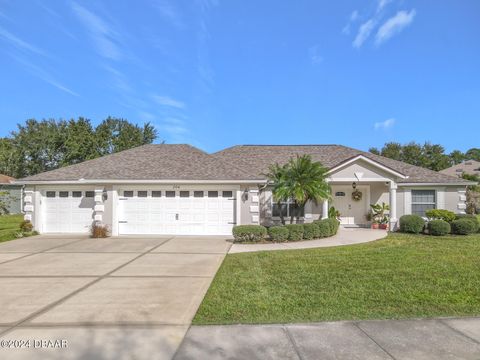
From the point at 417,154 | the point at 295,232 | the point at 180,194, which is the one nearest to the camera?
the point at 295,232

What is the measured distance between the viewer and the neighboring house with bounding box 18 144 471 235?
613 inches

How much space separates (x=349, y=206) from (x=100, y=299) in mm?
15807

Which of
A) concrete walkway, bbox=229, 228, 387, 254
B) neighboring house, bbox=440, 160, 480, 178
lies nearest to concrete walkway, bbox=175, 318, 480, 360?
concrete walkway, bbox=229, 228, 387, 254

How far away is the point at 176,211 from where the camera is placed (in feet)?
51.7

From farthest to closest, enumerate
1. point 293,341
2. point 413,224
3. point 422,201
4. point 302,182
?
1. point 422,201
2. point 413,224
3. point 302,182
4. point 293,341

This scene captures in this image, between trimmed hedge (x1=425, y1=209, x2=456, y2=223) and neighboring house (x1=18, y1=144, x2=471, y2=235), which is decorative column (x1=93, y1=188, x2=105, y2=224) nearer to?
neighboring house (x1=18, y1=144, x2=471, y2=235)

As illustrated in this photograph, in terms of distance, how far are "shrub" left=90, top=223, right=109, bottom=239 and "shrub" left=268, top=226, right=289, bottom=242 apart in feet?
25.7

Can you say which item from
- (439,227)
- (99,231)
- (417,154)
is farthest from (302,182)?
(417,154)

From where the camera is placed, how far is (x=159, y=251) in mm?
11219

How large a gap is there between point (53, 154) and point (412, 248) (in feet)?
135

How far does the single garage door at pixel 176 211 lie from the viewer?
15.7m

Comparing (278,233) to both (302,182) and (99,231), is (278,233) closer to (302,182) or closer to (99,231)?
(302,182)

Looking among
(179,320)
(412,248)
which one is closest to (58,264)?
(179,320)

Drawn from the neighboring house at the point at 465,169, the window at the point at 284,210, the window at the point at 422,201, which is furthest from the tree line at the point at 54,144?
the neighboring house at the point at 465,169
